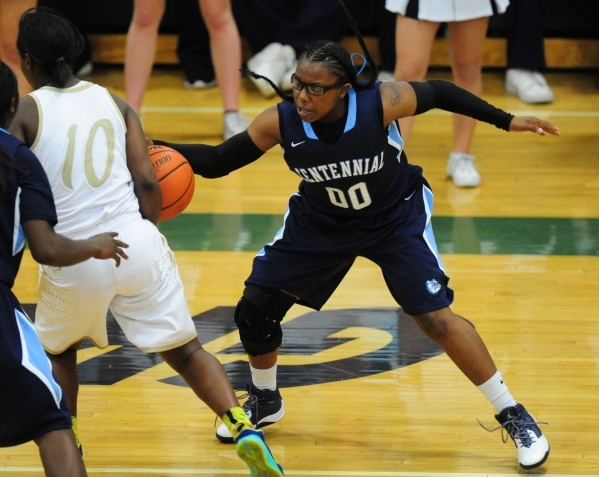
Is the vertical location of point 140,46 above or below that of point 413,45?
below

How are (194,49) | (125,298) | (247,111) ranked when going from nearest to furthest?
(125,298)
(247,111)
(194,49)

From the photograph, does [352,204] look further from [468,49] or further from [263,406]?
[468,49]

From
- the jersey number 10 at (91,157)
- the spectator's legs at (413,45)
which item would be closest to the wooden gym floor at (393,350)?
the spectator's legs at (413,45)

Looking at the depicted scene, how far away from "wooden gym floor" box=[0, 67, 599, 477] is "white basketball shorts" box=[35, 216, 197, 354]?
518 mm

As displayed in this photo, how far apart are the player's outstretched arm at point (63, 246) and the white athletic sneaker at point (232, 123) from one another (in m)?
3.80

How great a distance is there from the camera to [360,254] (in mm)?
3502

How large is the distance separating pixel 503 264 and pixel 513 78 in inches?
112

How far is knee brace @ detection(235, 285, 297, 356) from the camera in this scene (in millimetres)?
3557

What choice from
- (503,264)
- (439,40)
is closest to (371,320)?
(503,264)

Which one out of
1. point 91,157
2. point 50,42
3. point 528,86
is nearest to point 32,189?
point 91,157

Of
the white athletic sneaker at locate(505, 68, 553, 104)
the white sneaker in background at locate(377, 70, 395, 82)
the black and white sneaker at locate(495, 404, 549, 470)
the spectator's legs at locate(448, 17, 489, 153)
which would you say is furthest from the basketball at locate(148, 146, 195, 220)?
the white athletic sneaker at locate(505, 68, 553, 104)

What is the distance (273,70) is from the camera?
7.60 m

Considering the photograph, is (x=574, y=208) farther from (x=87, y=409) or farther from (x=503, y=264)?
(x=87, y=409)

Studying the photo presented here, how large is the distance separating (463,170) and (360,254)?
2817 millimetres
